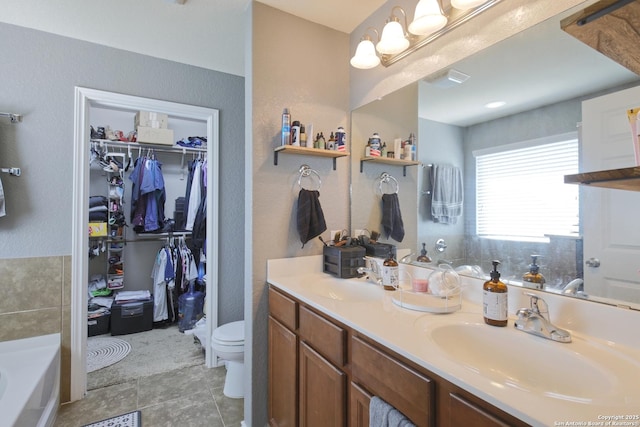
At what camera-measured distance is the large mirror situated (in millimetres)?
1014

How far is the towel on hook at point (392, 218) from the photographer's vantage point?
1.75 meters

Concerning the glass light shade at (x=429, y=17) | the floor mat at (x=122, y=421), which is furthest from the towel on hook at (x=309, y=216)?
the floor mat at (x=122, y=421)

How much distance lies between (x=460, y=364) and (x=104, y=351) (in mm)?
3194

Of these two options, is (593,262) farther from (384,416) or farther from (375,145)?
(375,145)

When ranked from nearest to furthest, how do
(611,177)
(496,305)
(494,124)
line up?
1. (611,177)
2. (496,305)
3. (494,124)

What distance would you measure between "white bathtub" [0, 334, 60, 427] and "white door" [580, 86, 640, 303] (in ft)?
7.84

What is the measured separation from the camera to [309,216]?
179cm

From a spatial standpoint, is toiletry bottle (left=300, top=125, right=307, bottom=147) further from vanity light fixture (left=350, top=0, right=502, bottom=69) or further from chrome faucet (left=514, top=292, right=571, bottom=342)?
chrome faucet (left=514, top=292, right=571, bottom=342)

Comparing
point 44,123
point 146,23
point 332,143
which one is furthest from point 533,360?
point 44,123

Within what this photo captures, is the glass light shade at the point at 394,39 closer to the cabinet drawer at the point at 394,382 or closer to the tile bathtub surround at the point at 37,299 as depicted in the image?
the cabinet drawer at the point at 394,382

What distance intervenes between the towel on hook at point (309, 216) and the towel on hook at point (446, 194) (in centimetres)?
65

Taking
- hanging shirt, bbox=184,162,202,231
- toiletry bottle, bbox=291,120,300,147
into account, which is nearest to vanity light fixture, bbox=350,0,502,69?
toiletry bottle, bbox=291,120,300,147

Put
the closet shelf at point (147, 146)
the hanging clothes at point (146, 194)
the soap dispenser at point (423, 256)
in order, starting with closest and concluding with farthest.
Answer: the soap dispenser at point (423, 256), the closet shelf at point (147, 146), the hanging clothes at point (146, 194)

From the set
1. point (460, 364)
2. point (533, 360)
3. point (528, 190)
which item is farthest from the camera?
point (528, 190)
